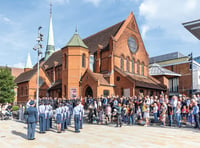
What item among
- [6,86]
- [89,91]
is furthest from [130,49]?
[6,86]

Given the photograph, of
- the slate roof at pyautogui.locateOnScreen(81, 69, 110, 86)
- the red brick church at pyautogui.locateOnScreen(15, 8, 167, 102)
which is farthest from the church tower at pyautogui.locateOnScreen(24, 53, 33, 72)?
the slate roof at pyautogui.locateOnScreen(81, 69, 110, 86)

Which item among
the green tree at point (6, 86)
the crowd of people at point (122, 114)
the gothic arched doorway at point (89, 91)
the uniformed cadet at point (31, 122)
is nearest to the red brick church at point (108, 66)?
the gothic arched doorway at point (89, 91)

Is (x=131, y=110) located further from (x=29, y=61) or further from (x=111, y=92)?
(x=29, y=61)

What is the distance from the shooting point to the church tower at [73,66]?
31891 millimetres

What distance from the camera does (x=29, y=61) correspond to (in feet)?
199

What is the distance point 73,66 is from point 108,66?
5.69 metres

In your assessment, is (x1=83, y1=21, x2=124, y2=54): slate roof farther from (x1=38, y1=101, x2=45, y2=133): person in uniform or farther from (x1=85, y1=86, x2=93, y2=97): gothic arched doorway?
(x1=38, y1=101, x2=45, y2=133): person in uniform

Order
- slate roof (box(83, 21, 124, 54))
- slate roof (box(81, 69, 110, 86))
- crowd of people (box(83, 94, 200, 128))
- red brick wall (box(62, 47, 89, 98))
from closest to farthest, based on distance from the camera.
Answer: crowd of people (box(83, 94, 200, 128)), slate roof (box(81, 69, 110, 86)), red brick wall (box(62, 47, 89, 98)), slate roof (box(83, 21, 124, 54))

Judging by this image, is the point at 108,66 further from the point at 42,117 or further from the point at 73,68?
the point at 42,117

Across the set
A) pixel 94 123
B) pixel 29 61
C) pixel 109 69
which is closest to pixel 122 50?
pixel 109 69

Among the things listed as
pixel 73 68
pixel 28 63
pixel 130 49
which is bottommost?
pixel 73 68

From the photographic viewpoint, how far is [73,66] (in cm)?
3247

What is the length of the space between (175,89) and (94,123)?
32866 mm

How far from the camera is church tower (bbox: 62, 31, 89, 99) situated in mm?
31891
